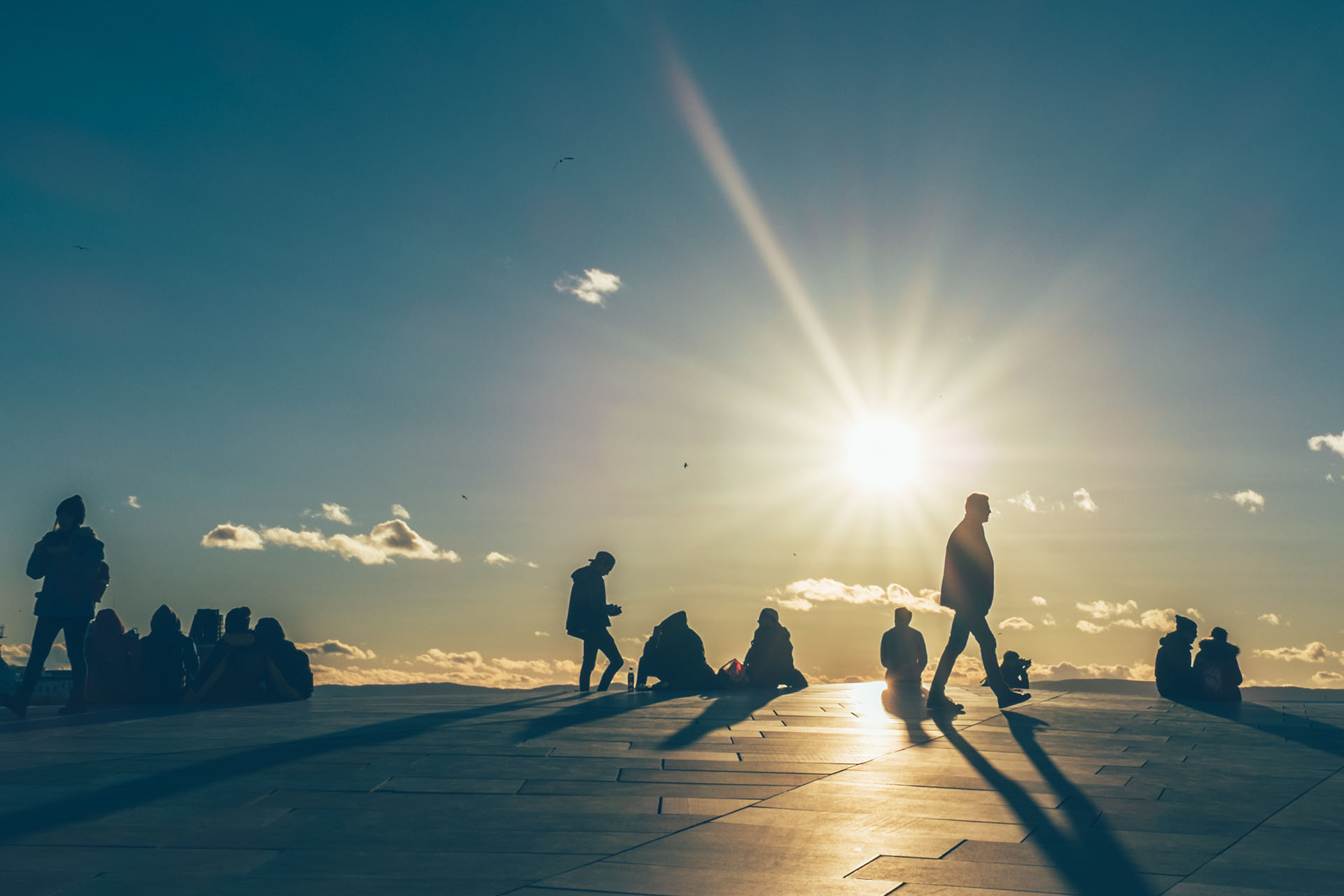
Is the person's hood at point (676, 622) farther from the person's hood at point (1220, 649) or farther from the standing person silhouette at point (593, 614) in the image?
the person's hood at point (1220, 649)

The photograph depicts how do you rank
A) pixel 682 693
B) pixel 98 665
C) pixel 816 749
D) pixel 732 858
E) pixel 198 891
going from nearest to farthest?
pixel 198 891, pixel 732 858, pixel 816 749, pixel 98 665, pixel 682 693

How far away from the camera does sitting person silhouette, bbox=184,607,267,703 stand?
14031mm

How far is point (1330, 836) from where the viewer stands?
562cm

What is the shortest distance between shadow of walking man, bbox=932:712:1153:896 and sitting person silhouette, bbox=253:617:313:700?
952 centimetres

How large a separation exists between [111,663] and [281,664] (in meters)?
2.09

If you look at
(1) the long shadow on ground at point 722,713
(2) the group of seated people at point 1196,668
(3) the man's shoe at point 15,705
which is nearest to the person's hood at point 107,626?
(3) the man's shoe at point 15,705

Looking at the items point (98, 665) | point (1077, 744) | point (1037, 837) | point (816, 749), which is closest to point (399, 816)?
point (1037, 837)

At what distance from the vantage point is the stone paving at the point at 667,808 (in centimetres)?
448

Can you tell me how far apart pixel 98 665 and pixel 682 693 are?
781cm

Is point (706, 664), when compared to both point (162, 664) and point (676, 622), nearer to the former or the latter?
point (676, 622)

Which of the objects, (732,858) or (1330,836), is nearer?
(732,858)

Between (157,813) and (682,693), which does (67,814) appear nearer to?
(157,813)

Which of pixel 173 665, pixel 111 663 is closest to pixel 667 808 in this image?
pixel 173 665

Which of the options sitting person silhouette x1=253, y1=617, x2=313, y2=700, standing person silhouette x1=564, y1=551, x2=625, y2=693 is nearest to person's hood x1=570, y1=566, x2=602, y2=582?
standing person silhouette x1=564, y1=551, x2=625, y2=693
